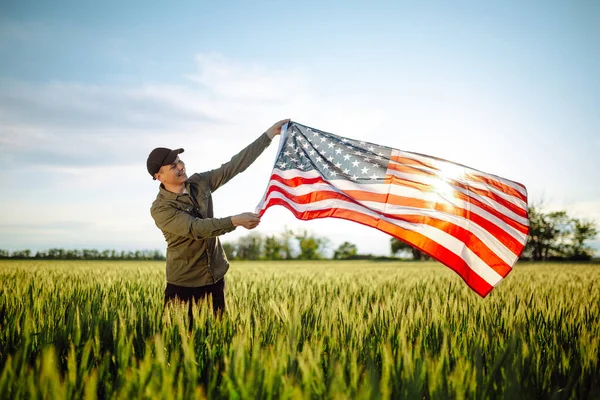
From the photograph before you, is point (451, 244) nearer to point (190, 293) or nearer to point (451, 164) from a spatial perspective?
point (451, 164)

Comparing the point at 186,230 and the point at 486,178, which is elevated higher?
the point at 486,178

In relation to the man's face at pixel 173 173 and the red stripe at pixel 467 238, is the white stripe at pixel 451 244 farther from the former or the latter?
the man's face at pixel 173 173

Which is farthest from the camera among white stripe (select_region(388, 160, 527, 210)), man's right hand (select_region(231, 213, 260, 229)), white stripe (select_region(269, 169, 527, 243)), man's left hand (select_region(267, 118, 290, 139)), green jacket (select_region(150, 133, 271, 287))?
man's left hand (select_region(267, 118, 290, 139))

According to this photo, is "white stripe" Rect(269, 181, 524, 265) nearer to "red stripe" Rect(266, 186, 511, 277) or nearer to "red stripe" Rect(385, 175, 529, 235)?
"red stripe" Rect(266, 186, 511, 277)

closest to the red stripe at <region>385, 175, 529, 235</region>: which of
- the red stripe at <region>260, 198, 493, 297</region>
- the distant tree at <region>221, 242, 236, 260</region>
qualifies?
the red stripe at <region>260, 198, 493, 297</region>

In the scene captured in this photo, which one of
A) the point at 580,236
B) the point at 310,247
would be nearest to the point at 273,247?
the point at 310,247

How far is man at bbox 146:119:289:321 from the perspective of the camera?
381 centimetres

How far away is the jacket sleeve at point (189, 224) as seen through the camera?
3668mm

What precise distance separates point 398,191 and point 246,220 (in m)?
1.69

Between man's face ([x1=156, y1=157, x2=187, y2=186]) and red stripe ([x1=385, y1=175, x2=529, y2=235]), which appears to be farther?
red stripe ([x1=385, y1=175, x2=529, y2=235])

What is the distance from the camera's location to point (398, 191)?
4309mm

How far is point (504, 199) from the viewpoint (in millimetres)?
4234

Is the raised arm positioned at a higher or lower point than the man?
higher

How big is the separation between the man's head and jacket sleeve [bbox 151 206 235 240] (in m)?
0.30
